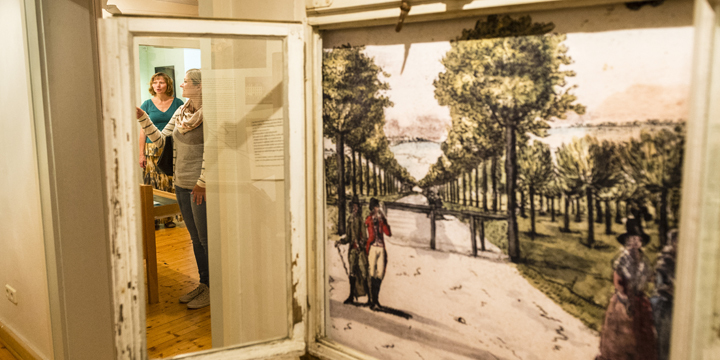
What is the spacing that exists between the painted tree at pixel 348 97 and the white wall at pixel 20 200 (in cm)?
157

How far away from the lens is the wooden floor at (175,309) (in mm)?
1642

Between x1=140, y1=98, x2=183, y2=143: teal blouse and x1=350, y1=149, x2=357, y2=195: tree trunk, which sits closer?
x1=350, y1=149, x2=357, y2=195: tree trunk

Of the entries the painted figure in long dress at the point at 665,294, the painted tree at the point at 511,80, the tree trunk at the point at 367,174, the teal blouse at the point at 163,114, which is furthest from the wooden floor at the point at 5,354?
the painted figure in long dress at the point at 665,294

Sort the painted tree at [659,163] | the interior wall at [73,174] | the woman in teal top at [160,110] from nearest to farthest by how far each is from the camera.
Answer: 1. the painted tree at [659,163]
2. the interior wall at [73,174]
3. the woman in teal top at [160,110]

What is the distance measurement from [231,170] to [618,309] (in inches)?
46.3

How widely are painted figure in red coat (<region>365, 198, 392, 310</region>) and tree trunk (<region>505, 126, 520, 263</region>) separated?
0.31 m

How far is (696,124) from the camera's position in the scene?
0.76 metres

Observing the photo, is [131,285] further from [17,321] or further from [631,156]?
[17,321]

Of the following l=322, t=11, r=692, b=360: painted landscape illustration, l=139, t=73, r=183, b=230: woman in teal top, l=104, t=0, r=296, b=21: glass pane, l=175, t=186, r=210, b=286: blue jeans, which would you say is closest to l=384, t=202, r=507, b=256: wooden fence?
l=322, t=11, r=692, b=360: painted landscape illustration

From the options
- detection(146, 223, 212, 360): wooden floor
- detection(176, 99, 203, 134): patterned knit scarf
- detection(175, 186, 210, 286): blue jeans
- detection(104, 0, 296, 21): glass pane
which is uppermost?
detection(104, 0, 296, 21): glass pane

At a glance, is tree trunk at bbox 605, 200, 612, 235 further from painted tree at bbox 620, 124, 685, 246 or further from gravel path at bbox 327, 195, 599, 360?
gravel path at bbox 327, 195, 599, 360

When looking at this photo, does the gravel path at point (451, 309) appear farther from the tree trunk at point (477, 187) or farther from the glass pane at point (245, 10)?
the glass pane at point (245, 10)

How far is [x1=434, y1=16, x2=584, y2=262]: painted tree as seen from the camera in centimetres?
89

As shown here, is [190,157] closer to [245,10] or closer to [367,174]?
[245,10]
